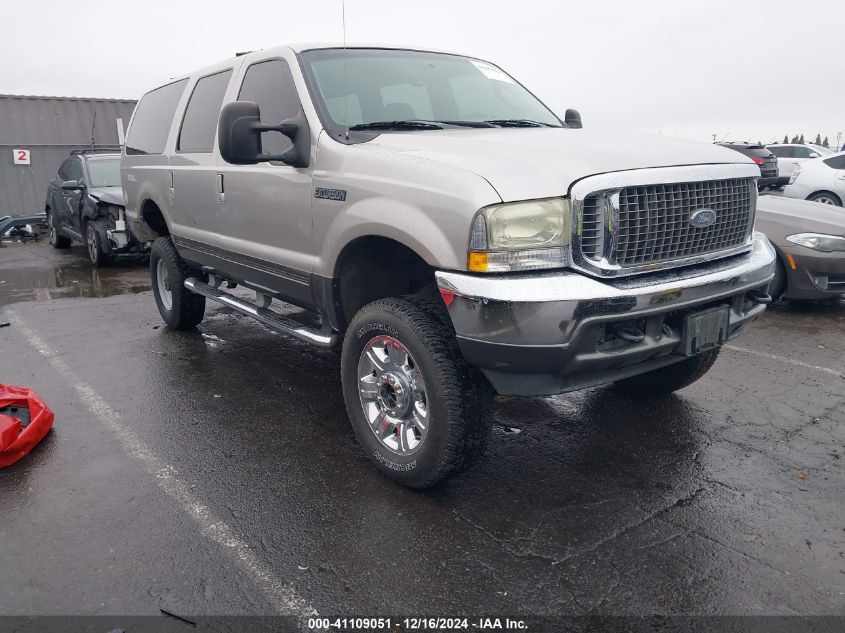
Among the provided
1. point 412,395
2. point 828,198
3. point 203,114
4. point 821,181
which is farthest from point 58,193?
point 828,198

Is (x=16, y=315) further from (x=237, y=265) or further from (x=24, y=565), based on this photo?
(x=24, y=565)

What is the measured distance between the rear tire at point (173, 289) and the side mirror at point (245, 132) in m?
2.55

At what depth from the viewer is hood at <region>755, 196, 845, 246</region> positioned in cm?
642

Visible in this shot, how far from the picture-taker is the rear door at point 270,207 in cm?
376

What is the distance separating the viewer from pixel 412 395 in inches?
122

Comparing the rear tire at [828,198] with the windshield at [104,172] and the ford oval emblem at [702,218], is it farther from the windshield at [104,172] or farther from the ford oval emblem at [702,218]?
the windshield at [104,172]

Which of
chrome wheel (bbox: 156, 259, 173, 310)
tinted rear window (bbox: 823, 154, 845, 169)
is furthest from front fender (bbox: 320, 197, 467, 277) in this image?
tinted rear window (bbox: 823, 154, 845, 169)

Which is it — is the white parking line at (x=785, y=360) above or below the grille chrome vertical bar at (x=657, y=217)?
below

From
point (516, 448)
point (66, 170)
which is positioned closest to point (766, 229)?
point (516, 448)

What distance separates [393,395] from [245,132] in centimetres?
155

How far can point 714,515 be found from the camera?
300 centimetres

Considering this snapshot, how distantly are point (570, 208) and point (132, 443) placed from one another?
2812 millimetres

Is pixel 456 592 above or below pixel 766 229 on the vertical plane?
below

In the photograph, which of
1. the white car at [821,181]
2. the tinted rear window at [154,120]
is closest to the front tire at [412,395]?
the tinted rear window at [154,120]
